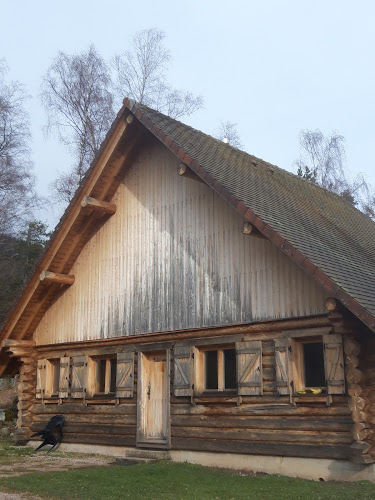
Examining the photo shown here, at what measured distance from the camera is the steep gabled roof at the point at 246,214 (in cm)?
1067

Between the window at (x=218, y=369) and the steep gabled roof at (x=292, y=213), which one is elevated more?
the steep gabled roof at (x=292, y=213)

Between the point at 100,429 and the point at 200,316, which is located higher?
the point at 200,316

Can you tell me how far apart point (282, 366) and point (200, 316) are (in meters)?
2.36

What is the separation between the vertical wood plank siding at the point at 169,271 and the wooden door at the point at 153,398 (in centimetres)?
78

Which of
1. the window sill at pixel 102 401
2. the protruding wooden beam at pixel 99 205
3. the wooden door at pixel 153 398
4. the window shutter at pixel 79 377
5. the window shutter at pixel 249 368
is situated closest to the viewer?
the window shutter at pixel 249 368

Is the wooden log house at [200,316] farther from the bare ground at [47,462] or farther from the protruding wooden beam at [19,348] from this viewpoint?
the bare ground at [47,462]

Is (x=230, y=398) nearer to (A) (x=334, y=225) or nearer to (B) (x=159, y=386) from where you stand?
(B) (x=159, y=386)

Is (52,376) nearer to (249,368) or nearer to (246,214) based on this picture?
(249,368)

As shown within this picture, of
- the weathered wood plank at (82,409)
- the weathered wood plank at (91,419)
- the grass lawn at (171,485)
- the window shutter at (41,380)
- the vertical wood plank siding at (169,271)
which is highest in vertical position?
the vertical wood plank siding at (169,271)

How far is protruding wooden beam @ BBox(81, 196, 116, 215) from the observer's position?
15.1 m

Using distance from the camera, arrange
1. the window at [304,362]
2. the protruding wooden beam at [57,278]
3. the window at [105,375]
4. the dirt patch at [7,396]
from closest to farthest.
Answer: the window at [304,362]
the window at [105,375]
the protruding wooden beam at [57,278]
the dirt patch at [7,396]

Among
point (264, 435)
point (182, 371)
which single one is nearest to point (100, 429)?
point (182, 371)

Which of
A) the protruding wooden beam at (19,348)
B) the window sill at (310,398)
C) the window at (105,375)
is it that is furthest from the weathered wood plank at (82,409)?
the window sill at (310,398)

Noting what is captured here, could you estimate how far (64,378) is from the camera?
52.6 ft
